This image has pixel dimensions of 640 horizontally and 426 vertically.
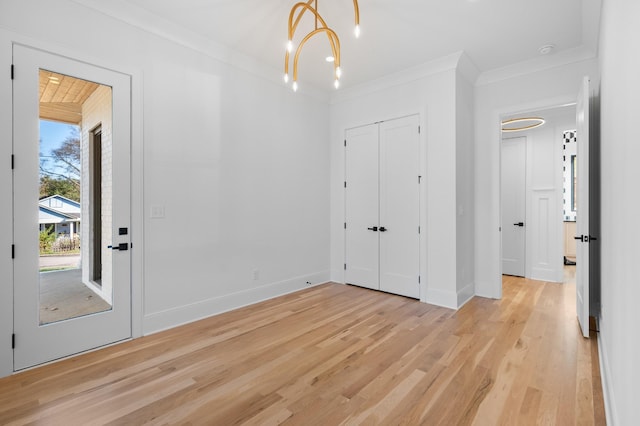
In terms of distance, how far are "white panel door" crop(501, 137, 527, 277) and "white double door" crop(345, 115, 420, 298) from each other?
2479 millimetres

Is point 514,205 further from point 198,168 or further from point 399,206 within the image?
point 198,168

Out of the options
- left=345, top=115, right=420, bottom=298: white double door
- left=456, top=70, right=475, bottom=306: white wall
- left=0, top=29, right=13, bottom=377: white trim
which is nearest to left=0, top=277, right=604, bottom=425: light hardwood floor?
left=0, top=29, right=13, bottom=377: white trim

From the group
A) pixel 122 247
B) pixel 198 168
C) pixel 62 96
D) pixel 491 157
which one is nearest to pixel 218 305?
pixel 122 247

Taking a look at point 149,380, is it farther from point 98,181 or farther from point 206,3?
point 206,3

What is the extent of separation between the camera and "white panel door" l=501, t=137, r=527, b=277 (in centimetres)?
554

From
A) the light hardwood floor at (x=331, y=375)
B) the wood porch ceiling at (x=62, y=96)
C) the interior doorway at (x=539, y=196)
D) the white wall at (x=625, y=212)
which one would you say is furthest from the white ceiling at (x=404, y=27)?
the light hardwood floor at (x=331, y=375)

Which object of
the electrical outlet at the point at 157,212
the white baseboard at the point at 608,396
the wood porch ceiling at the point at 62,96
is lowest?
the white baseboard at the point at 608,396

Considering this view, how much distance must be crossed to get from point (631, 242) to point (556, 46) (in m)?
3.25

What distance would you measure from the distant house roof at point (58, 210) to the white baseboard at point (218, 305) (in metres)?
1.13

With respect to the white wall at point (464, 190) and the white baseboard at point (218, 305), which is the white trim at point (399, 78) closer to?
the white wall at point (464, 190)

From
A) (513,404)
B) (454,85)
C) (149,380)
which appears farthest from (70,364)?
(454,85)

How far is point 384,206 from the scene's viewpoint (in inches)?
180

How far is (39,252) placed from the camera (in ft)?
8.23

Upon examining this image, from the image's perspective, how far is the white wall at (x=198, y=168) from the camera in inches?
104
